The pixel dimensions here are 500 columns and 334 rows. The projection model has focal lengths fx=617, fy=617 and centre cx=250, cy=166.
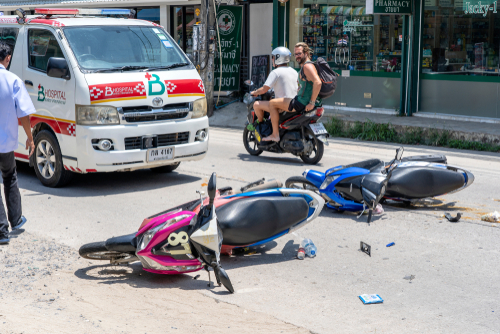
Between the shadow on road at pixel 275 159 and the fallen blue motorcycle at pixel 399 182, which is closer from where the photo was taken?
the fallen blue motorcycle at pixel 399 182

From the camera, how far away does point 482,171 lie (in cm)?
945

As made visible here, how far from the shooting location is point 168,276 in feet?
17.2

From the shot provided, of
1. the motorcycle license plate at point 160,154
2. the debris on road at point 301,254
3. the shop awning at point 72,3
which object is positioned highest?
the shop awning at point 72,3

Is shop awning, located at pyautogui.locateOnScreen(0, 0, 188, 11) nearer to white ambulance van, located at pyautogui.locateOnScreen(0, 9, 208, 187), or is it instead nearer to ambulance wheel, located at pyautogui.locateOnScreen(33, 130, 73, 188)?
white ambulance van, located at pyautogui.locateOnScreen(0, 9, 208, 187)

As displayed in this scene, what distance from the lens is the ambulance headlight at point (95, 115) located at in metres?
7.64

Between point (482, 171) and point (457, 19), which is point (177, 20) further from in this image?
point (482, 171)

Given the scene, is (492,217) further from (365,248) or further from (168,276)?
(168,276)

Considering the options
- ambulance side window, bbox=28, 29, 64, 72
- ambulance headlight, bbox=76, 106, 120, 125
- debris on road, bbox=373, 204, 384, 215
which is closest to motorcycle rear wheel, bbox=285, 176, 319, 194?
debris on road, bbox=373, 204, 384, 215

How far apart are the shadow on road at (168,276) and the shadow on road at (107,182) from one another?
9.41 feet

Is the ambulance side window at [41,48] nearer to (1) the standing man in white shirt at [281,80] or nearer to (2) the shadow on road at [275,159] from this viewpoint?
(1) the standing man in white shirt at [281,80]

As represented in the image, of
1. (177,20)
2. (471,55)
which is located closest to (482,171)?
(471,55)

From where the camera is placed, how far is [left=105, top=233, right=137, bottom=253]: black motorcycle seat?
4.97 meters

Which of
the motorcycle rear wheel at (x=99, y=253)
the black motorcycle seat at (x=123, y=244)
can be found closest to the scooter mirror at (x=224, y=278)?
the black motorcycle seat at (x=123, y=244)

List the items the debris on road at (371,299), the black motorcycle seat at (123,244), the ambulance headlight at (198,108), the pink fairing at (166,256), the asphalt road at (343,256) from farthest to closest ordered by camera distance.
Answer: the ambulance headlight at (198,108)
the black motorcycle seat at (123,244)
the pink fairing at (166,256)
the debris on road at (371,299)
the asphalt road at (343,256)
